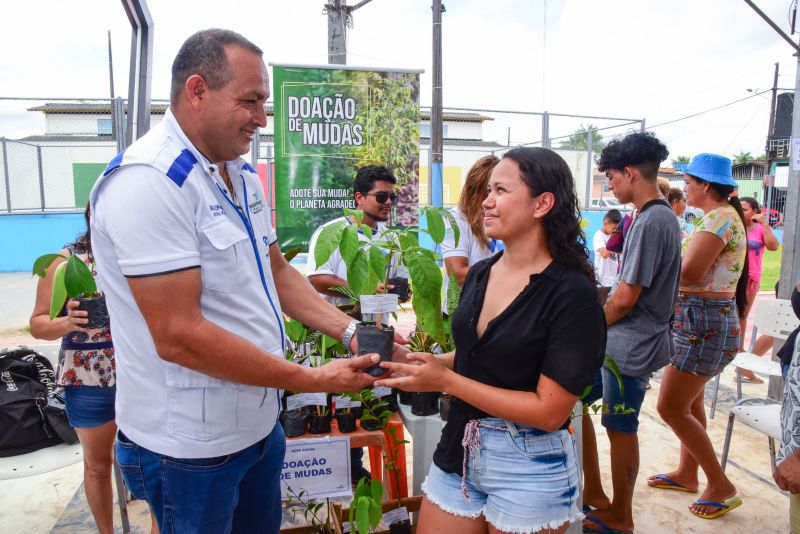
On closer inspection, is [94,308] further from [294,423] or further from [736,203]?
[736,203]

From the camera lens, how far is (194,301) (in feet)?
3.85

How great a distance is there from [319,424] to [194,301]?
3.75ft

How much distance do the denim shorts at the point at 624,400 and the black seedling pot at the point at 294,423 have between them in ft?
4.33

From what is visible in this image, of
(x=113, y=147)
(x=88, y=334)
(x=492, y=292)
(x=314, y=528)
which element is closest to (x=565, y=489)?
(x=492, y=292)

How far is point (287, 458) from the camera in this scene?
208cm

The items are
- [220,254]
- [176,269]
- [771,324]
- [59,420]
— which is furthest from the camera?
[771,324]

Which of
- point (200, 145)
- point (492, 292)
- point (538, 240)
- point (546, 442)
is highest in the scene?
point (200, 145)

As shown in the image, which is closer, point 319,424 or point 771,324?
point 319,424

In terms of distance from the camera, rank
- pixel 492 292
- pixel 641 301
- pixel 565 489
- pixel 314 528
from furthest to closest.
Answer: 1. pixel 641 301
2. pixel 314 528
3. pixel 492 292
4. pixel 565 489

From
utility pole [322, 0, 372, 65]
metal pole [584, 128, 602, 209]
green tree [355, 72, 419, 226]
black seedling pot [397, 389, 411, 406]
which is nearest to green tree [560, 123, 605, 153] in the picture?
metal pole [584, 128, 602, 209]

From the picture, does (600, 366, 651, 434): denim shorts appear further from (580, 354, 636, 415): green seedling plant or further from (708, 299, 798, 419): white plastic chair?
(708, 299, 798, 419): white plastic chair

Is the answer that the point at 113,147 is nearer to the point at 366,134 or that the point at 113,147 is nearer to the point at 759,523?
the point at 366,134

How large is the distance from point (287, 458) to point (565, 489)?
105cm

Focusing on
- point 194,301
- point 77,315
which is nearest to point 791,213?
point 194,301
